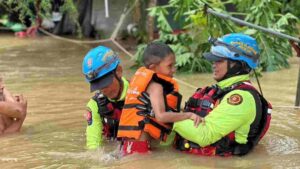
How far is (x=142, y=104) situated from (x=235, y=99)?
754 mm

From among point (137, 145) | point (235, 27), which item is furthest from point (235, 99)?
point (235, 27)

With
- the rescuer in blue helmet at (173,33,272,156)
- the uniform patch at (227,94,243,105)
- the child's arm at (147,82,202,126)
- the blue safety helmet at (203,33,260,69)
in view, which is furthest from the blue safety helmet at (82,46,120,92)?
the uniform patch at (227,94,243,105)

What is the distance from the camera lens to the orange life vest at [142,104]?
15.6ft

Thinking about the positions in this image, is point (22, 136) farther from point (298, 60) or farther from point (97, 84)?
point (298, 60)

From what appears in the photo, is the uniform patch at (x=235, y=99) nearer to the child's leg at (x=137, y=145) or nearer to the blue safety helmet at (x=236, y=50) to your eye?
the blue safety helmet at (x=236, y=50)

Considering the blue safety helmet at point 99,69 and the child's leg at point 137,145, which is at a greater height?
the blue safety helmet at point 99,69

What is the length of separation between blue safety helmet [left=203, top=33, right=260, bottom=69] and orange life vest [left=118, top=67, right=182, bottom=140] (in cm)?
45

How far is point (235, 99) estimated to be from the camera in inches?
185

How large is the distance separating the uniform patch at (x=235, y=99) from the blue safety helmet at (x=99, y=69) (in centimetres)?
102

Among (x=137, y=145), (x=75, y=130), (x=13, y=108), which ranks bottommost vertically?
(x=75, y=130)

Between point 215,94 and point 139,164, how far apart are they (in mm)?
875

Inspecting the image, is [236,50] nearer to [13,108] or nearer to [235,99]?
[235,99]

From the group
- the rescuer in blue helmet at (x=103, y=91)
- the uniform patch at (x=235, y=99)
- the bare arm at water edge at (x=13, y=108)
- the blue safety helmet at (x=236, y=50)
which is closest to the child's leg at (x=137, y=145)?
the rescuer in blue helmet at (x=103, y=91)

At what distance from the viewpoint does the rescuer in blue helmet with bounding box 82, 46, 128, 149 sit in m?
4.95
